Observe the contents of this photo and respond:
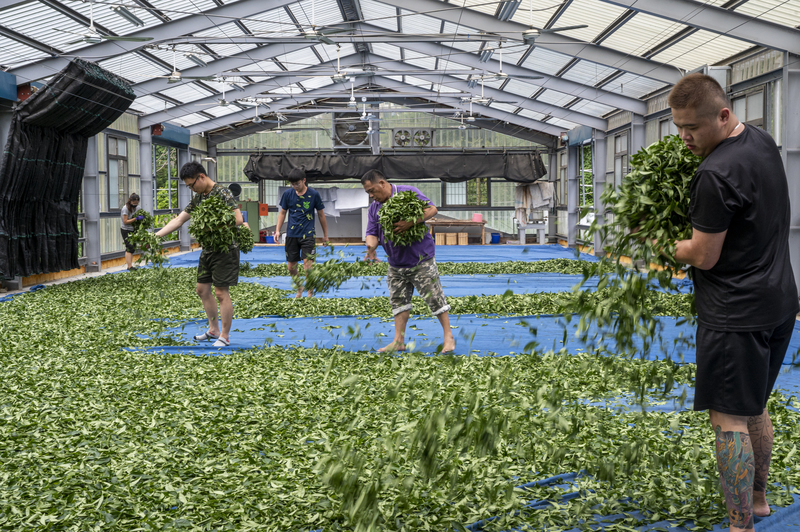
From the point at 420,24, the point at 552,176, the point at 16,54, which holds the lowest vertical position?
the point at 552,176

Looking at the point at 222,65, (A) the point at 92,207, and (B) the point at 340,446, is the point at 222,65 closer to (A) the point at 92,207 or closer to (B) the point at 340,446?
(A) the point at 92,207

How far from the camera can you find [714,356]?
8.45 feet

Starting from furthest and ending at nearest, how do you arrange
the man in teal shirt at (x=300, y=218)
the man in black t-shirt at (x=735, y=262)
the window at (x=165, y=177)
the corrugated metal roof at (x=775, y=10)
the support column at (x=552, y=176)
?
the support column at (x=552, y=176) < the window at (x=165, y=177) < the man in teal shirt at (x=300, y=218) < the corrugated metal roof at (x=775, y=10) < the man in black t-shirt at (x=735, y=262)

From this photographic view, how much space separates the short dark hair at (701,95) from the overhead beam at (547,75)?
1342 cm

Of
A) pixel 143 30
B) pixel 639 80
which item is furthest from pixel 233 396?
pixel 639 80

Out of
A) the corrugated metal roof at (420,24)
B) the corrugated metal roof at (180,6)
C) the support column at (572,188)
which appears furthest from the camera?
the support column at (572,188)

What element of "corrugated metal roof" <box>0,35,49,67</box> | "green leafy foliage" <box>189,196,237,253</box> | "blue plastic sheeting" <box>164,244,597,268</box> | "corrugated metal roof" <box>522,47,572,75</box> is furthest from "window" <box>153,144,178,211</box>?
"green leafy foliage" <box>189,196,237,253</box>

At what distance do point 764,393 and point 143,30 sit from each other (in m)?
12.5

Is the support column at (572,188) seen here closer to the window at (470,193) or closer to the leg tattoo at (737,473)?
the window at (470,193)

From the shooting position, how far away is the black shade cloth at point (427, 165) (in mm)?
23812

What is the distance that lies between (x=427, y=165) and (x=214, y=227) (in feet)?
59.5

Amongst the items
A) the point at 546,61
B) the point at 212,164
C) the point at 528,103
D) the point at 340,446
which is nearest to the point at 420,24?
the point at 546,61

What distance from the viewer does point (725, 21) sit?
934cm

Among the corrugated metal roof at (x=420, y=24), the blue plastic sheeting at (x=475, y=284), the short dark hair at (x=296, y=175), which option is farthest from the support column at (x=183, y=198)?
the short dark hair at (x=296, y=175)
